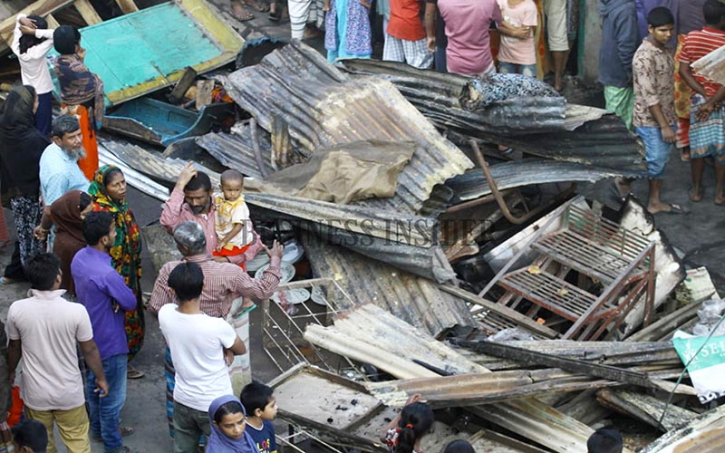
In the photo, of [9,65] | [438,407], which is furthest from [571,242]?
[9,65]

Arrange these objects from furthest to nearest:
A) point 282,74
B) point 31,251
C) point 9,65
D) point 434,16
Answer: point 9,65 < point 434,16 < point 282,74 < point 31,251

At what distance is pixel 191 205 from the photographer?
21.4 feet

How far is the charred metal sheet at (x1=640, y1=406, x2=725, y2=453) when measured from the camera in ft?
16.6

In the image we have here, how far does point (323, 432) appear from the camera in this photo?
5.61 meters

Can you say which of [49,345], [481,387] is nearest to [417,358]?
[481,387]

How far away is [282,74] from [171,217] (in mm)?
3369

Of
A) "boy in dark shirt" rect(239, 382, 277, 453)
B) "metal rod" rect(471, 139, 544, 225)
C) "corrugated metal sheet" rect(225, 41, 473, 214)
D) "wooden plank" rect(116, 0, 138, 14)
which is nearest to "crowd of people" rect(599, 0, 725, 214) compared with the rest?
"metal rod" rect(471, 139, 544, 225)

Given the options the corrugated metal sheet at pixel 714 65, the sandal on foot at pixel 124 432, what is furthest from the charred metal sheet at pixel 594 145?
the sandal on foot at pixel 124 432

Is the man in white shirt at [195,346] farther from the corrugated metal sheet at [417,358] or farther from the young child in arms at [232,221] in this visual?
the young child in arms at [232,221]

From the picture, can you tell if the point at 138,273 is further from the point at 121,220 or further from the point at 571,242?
the point at 571,242

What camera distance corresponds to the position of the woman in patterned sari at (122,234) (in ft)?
20.7

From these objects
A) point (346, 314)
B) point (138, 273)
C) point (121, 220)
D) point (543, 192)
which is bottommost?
point (543, 192)

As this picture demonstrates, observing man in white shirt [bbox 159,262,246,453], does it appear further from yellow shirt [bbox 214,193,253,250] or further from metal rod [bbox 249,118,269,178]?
metal rod [bbox 249,118,269,178]

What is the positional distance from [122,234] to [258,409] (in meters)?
1.93
